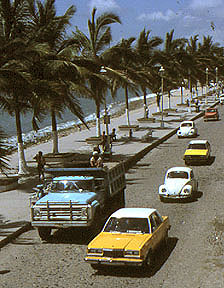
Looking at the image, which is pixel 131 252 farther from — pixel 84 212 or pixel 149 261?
pixel 84 212

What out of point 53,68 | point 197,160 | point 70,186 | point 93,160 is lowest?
point 197,160

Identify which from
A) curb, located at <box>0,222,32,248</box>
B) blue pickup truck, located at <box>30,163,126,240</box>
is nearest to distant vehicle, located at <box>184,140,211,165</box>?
blue pickup truck, located at <box>30,163,126,240</box>

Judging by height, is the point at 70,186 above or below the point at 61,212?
above

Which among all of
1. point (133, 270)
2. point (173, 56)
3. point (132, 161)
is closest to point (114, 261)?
point (133, 270)

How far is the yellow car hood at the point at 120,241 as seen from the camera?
13.1 meters

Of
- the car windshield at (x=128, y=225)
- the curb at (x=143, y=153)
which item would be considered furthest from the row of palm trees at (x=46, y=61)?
the car windshield at (x=128, y=225)

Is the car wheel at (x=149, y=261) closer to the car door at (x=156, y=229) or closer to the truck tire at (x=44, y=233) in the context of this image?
the car door at (x=156, y=229)

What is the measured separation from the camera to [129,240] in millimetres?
13461

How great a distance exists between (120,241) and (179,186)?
878 centimetres

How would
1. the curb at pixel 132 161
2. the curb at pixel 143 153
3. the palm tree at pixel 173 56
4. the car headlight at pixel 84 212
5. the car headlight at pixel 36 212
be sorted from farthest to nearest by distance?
the palm tree at pixel 173 56, the curb at pixel 143 153, the curb at pixel 132 161, the car headlight at pixel 36 212, the car headlight at pixel 84 212

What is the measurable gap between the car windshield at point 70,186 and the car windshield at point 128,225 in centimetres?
266

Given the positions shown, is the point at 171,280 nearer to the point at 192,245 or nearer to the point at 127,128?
the point at 192,245

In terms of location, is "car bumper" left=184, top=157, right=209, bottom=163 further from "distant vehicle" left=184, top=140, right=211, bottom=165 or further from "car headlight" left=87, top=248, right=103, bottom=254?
"car headlight" left=87, top=248, right=103, bottom=254

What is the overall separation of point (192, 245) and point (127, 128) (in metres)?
36.3
